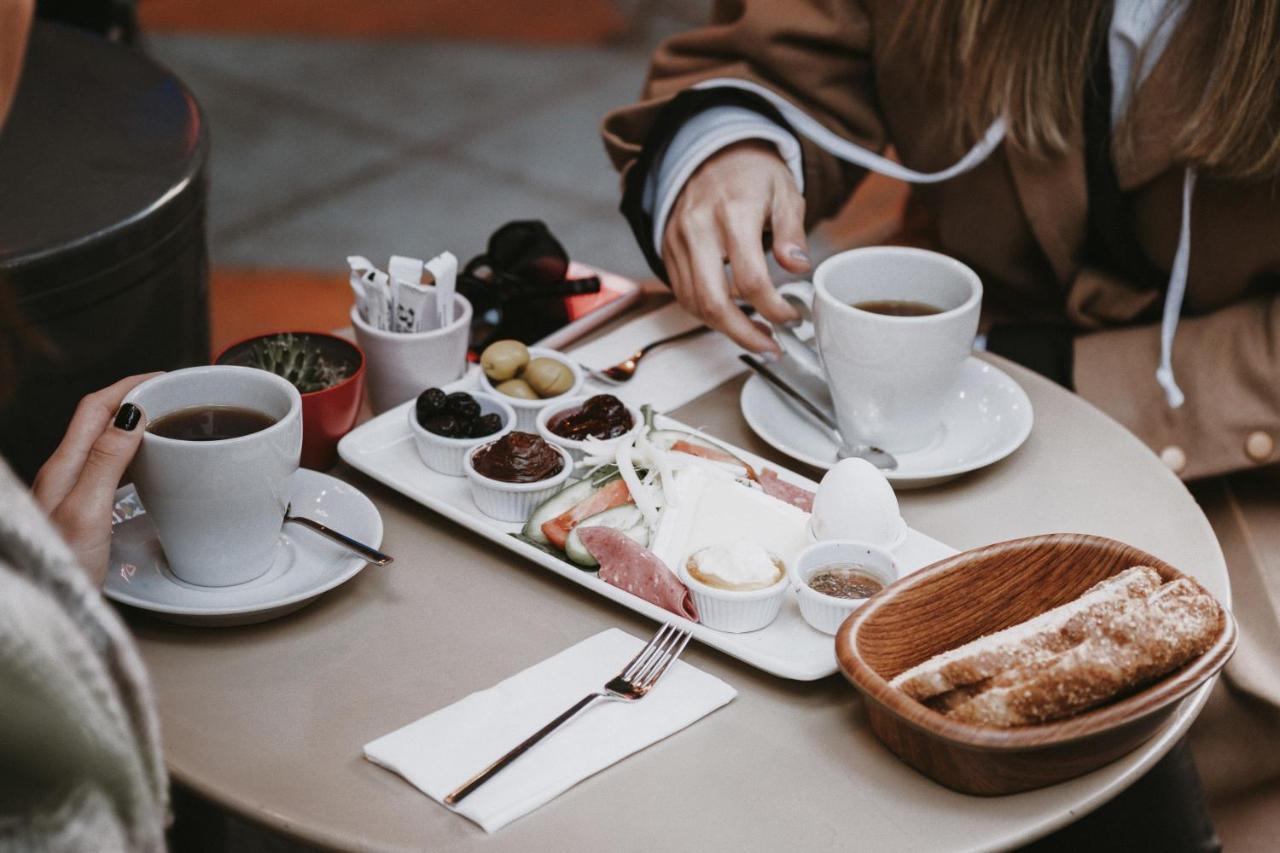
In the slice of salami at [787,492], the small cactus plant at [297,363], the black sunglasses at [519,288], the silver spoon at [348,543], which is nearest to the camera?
the silver spoon at [348,543]

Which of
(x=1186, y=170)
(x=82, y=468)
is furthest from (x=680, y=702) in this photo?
(x=1186, y=170)

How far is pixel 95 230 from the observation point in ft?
5.18

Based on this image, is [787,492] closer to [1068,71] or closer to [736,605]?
[736,605]

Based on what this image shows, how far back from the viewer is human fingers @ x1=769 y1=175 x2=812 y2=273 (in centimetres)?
154

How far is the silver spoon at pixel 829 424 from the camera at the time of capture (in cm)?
138

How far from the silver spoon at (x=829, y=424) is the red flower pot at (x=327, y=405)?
0.45 m

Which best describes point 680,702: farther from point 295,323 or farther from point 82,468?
point 295,323

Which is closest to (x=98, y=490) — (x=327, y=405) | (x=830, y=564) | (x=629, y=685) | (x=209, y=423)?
(x=209, y=423)

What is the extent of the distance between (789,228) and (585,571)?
1.93 feet

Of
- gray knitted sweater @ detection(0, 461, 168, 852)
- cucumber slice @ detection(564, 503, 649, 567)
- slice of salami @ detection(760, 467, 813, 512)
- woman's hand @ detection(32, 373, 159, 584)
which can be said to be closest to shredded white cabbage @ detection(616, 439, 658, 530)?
cucumber slice @ detection(564, 503, 649, 567)

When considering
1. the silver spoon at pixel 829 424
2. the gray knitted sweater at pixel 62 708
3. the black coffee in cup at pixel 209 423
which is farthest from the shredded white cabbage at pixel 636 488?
the gray knitted sweater at pixel 62 708

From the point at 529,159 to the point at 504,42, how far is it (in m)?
1.16

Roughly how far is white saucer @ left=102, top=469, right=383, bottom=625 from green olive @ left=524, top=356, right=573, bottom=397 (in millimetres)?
257

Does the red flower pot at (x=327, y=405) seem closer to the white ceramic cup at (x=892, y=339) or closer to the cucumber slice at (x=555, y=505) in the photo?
the cucumber slice at (x=555, y=505)
